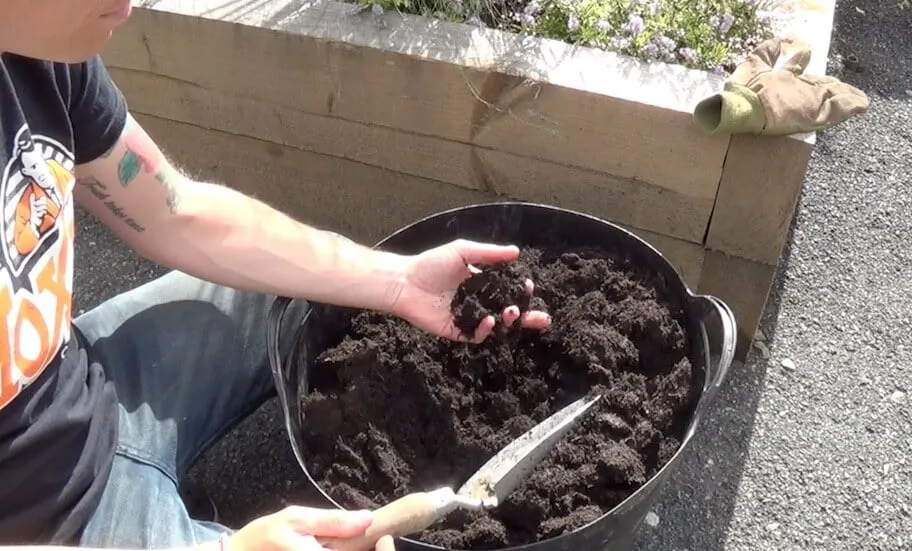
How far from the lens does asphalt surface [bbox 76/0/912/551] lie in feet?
5.94

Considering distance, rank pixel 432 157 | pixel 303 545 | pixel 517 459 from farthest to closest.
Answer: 1. pixel 432 157
2. pixel 517 459
3. pixel 303 545

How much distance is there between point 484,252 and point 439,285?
0.36 feet

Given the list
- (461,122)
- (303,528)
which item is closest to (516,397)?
(303,528)

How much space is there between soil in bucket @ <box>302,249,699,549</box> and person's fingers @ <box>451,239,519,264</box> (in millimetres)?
19

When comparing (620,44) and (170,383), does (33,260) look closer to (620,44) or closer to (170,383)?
(170,383)

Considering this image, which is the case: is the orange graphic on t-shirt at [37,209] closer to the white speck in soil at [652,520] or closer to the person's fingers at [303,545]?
the person's fingers at [303,545]

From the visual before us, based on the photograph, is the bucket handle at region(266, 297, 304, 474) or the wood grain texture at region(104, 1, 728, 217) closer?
the bucket handle at region(266, 297, 304, 474)

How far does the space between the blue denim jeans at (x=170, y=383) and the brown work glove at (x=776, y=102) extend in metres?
0.89

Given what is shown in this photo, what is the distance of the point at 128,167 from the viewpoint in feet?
4.88

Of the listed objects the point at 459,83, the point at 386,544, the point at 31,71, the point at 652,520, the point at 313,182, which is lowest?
the point at 652,520

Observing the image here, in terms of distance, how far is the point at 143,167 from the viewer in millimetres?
1503

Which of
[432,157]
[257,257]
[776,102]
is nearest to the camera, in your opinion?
[257,257]

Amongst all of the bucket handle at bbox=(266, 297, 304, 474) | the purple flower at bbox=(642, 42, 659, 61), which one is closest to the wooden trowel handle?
the bucket handle at bbox=(266, 297, 304, 474)

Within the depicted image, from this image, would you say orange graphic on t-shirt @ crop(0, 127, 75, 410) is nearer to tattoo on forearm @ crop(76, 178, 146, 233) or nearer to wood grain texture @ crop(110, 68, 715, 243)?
tattoo on forearm @ crop(76, 178, 146, 233)
